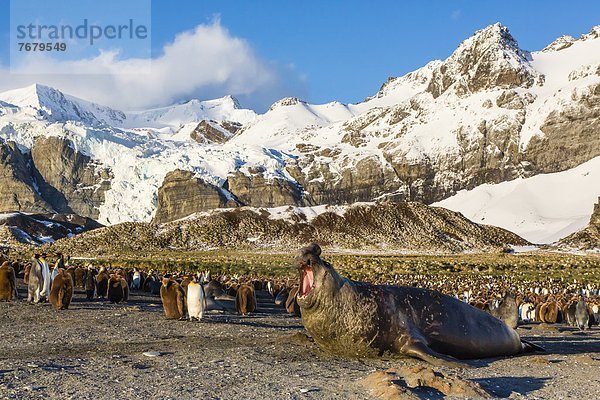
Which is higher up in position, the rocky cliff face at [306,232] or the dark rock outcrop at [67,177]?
the dark rock outcrop at [67,177]

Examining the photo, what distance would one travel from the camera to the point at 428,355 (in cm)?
933

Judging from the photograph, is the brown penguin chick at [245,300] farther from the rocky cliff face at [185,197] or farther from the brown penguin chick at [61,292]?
the rocky cliff face at [185,197]

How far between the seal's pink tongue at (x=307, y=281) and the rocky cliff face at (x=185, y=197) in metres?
138

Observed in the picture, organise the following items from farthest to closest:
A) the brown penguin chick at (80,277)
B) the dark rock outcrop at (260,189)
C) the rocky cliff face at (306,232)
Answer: the dark rock outcrop at (260,189), the rocky cliff face at (306,232), the brown penguin chick at (80,277)

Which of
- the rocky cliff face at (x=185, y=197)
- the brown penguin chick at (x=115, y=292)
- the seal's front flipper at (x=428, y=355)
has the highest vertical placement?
the rocky cliff face at (x=185, y=197)

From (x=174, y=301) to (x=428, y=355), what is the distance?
9.07m

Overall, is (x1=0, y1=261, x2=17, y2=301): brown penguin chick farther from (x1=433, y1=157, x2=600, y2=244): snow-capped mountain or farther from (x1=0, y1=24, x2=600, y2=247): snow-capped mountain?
(x1=0, y1=24, x2=600, y2=247): snow-capped mountain

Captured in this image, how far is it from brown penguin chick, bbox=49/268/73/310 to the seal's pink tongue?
11.2 m

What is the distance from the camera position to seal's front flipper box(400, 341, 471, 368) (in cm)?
918

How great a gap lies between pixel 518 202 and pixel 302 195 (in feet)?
187

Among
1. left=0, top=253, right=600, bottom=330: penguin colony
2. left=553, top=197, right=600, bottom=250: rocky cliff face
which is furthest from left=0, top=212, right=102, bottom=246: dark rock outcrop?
left=553, top=197, right=600, bottom=250: rocky cliff face

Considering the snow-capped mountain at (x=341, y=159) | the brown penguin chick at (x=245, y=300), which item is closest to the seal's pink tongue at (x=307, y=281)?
the brown penguin chick at (x=245, y=300)

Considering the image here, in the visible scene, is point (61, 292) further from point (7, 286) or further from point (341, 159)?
point (341, 159)

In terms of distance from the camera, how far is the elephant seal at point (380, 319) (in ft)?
30.6
